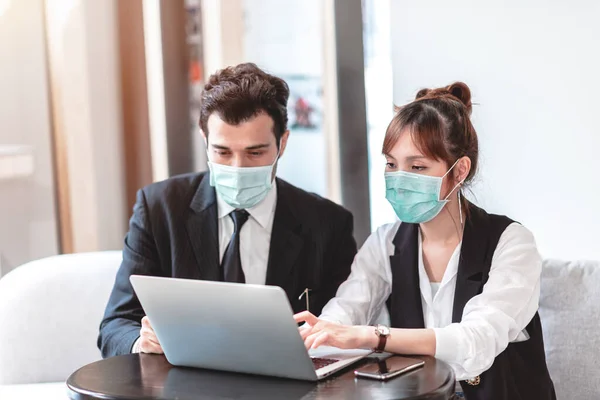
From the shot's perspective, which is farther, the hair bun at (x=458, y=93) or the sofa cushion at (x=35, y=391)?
the sofa cushion at (x=35, y=391)

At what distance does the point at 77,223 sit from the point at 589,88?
1.75m

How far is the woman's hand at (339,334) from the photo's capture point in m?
1.79

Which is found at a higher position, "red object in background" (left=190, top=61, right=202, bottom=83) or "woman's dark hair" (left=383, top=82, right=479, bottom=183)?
"red object in background" (left=190, top=61, right=202, bottom=83)

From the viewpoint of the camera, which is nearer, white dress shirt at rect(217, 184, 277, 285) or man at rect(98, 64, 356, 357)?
man at rect(98, 64, 356, 357)

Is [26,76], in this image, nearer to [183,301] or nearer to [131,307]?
[131,307]

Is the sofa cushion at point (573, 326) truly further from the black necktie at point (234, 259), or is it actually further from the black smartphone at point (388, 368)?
the black necktie at point (234, 259)

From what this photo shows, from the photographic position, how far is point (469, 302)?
1982 millimetres

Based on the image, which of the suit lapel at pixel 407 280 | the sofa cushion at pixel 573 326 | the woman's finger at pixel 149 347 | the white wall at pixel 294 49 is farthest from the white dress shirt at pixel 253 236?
the white wall at pixel 294 49

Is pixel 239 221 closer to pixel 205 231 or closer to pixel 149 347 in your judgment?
pixel 205 231

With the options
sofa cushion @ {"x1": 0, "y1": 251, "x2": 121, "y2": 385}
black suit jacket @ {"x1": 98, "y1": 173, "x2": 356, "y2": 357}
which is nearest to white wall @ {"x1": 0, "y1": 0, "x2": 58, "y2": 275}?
sofa cushion @ {"x1": 0, "y1": 251, "x2": 121, "y2": 385}

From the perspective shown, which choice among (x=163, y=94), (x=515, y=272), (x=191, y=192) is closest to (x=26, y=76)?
(x=163, y=94)

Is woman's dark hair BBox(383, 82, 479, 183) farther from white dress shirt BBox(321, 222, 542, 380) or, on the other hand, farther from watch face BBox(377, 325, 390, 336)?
watch face BBox(377, 325, 390, 336)

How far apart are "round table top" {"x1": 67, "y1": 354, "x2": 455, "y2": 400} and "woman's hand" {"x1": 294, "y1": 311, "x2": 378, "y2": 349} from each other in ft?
0.13

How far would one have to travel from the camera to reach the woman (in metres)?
1.96
